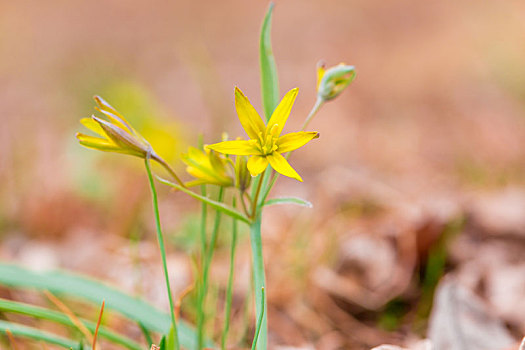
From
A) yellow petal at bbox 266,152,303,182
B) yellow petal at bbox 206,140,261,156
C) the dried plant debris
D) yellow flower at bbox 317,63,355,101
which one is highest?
yellow flower at bbox 317,63,355,101

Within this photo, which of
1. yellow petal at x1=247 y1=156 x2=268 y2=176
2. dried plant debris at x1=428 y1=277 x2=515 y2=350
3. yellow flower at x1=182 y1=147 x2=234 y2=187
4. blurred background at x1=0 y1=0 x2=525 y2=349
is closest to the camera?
yellow petal at x1=247 y1=156 x2=268 y2=176

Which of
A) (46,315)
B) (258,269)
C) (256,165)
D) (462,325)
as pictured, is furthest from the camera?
(462,325)

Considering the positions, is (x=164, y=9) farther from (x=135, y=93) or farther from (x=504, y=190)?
(x=504, y=190)

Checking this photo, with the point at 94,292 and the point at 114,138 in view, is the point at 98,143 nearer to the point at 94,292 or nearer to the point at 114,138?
the point at 114,138

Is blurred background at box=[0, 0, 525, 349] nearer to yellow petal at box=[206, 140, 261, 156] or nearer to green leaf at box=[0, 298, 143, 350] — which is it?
green leaf at box=[0, 298, 143, 350]

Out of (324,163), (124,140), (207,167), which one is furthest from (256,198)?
(324,163)

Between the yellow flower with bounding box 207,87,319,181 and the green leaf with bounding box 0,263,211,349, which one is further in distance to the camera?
the green leaf with bounding box 0,263,211,349

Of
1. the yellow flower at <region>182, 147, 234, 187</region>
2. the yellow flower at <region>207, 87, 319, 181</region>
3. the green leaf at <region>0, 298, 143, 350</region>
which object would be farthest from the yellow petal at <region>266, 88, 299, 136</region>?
the green leaf at <region>0, 298, 143, 350</region>
